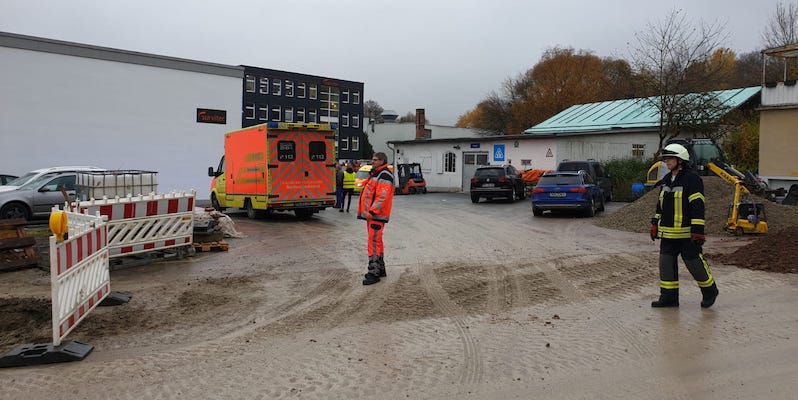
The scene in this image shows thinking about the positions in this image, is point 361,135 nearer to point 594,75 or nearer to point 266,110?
point 266,110

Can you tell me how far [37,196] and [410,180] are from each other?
70.6 ft

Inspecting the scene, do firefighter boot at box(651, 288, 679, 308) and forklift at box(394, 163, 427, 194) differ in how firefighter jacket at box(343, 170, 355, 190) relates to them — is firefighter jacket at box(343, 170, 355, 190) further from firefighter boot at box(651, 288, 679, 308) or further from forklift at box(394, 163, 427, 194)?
firefighter boot at box(651, 288, 679, 308)

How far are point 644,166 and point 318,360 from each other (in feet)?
86.9

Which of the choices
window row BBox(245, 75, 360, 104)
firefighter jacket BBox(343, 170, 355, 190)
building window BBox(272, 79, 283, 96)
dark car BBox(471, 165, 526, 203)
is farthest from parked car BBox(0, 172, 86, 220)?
building window BBox(272, 79, 283, 96)

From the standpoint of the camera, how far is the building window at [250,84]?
216ft

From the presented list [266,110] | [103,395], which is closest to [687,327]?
[103,395]

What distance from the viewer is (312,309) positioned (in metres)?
6.77

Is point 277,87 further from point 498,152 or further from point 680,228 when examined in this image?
point 680,228

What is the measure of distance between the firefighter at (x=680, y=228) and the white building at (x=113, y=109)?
80.6 ft

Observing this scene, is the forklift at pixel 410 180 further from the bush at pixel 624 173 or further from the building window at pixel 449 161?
the bush at pixel 624 173

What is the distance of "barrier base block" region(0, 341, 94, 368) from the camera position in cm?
489

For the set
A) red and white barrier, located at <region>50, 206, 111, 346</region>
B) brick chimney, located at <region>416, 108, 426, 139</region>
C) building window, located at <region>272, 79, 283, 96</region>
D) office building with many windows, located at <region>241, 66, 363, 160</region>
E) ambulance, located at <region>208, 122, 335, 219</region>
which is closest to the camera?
red and white barrier, located at <region>50, 206, 111, 346</region>

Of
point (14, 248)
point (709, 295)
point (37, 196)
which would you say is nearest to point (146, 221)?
point (14, 248)

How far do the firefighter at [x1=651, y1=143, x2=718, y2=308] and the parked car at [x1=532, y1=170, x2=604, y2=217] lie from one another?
433 inches
